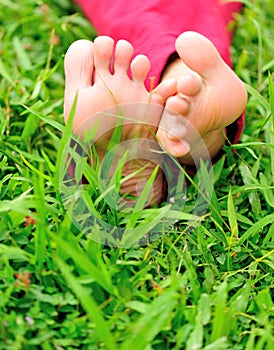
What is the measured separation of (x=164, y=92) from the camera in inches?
46.6

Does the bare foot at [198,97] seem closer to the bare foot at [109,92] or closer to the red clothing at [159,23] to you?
the bare foot at [109,92]

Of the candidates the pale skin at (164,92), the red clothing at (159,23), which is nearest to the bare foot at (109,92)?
the pale skin at (164,92)

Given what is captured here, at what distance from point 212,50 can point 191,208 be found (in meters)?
0.31

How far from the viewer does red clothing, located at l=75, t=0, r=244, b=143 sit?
4.64 ft

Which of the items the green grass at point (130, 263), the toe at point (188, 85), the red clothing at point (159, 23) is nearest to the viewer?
the green grass at point (130, 263)

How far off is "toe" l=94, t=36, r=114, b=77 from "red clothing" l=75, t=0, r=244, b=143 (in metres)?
0.16

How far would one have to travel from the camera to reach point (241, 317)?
3.44 ft

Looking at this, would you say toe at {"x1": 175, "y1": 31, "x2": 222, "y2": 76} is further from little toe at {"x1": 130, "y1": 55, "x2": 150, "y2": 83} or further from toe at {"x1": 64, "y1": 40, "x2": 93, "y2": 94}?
toe at {"x1": 64, "y1": 40, "x2": 93, "y2": 94}

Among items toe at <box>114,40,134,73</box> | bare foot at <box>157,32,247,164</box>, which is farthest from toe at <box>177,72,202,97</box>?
toe at <box>114,40,134,73</box>

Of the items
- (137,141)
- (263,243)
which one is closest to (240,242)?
(263,243)

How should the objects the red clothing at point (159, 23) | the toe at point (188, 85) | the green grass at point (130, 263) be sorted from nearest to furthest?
the green grass at point (130, 263)
the toe at point (188, 85)
the red clothing at point (159, 23)

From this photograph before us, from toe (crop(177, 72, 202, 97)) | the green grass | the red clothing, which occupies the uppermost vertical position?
toe (crop(177, 72, 202, 97))

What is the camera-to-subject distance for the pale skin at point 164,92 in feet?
3.84

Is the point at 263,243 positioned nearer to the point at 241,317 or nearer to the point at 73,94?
the point at 241,317
